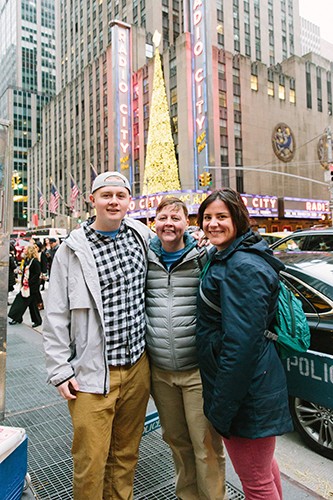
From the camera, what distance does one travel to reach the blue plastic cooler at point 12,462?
2.04 meters

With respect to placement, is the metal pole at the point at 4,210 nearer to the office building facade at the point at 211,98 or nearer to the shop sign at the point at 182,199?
the office building facade at the point at 211,98

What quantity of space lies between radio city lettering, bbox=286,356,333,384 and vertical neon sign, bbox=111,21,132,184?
38893mm

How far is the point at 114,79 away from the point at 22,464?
43094 mm

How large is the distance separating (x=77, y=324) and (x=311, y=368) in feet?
7.25

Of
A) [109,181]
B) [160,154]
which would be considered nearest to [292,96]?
[160,154]

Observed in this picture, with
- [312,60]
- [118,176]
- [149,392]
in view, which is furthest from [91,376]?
[312,60]

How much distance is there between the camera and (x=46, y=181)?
71562 millimetres

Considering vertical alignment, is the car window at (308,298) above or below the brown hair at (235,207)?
below

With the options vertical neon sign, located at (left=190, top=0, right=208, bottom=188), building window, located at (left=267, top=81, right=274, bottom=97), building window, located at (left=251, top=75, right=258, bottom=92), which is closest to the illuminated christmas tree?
vertical neon sign, located at (left=190, top=0, right=208, bottom=188)

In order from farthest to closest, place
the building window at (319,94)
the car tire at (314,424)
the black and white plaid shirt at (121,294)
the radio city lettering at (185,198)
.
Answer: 1. the building window at (319,94)
2. the radio city lettering at (185,198)
3. the car tire at (314,424)
4. the black and white plaid shirt at (121,294)

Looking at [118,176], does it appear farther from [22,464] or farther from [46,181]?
[46,181]

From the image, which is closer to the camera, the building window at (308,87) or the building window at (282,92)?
the building window at (282,92)

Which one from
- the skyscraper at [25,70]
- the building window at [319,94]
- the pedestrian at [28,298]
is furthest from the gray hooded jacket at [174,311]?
the skyscraper at [25,70]

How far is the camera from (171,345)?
2389 mm
